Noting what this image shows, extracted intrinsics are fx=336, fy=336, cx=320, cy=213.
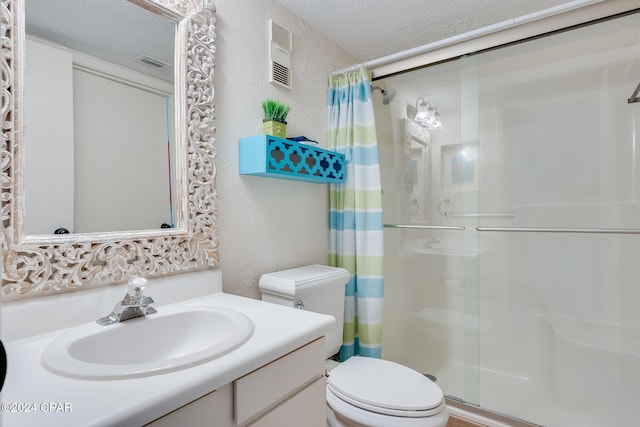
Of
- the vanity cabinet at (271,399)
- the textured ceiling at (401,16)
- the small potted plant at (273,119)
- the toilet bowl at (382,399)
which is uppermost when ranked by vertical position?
the textured ceiling at (401,16)

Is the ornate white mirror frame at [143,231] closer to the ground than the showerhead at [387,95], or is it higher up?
closer to the ground

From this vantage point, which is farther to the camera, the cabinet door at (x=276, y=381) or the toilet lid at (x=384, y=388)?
the toilet lid at (x=384, y=388)

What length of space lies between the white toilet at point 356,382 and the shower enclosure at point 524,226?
717 millimetres

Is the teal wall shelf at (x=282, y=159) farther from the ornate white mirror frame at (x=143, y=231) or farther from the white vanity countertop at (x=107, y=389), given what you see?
the white vanity countertop at (x=107, y=389)

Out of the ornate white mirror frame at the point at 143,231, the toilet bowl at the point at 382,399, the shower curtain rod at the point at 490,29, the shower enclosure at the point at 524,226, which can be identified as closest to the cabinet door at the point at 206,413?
the ornate white mirror frame at the point at 143,231

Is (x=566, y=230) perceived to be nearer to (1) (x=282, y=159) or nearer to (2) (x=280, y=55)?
(1) (x=282, y=159)

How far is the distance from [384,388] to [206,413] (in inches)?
31.4

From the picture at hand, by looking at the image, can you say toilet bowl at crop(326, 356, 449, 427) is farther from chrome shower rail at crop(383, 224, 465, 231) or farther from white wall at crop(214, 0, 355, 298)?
chrome shower rail at crop(383, 224, 465, 231)

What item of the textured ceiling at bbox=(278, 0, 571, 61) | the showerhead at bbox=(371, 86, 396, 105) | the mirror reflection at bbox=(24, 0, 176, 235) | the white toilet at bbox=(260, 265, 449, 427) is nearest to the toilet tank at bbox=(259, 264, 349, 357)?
the white toilet at bbox=(260, 265, 449, 427)

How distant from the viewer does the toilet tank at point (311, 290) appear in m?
1.37

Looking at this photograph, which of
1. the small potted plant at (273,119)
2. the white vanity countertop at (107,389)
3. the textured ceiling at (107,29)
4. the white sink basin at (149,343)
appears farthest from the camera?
the small potted plant at (273,119)

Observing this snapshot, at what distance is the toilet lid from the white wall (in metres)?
0.52

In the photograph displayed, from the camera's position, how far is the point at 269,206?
5.05ft

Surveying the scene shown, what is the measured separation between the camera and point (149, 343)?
94 centimetres
